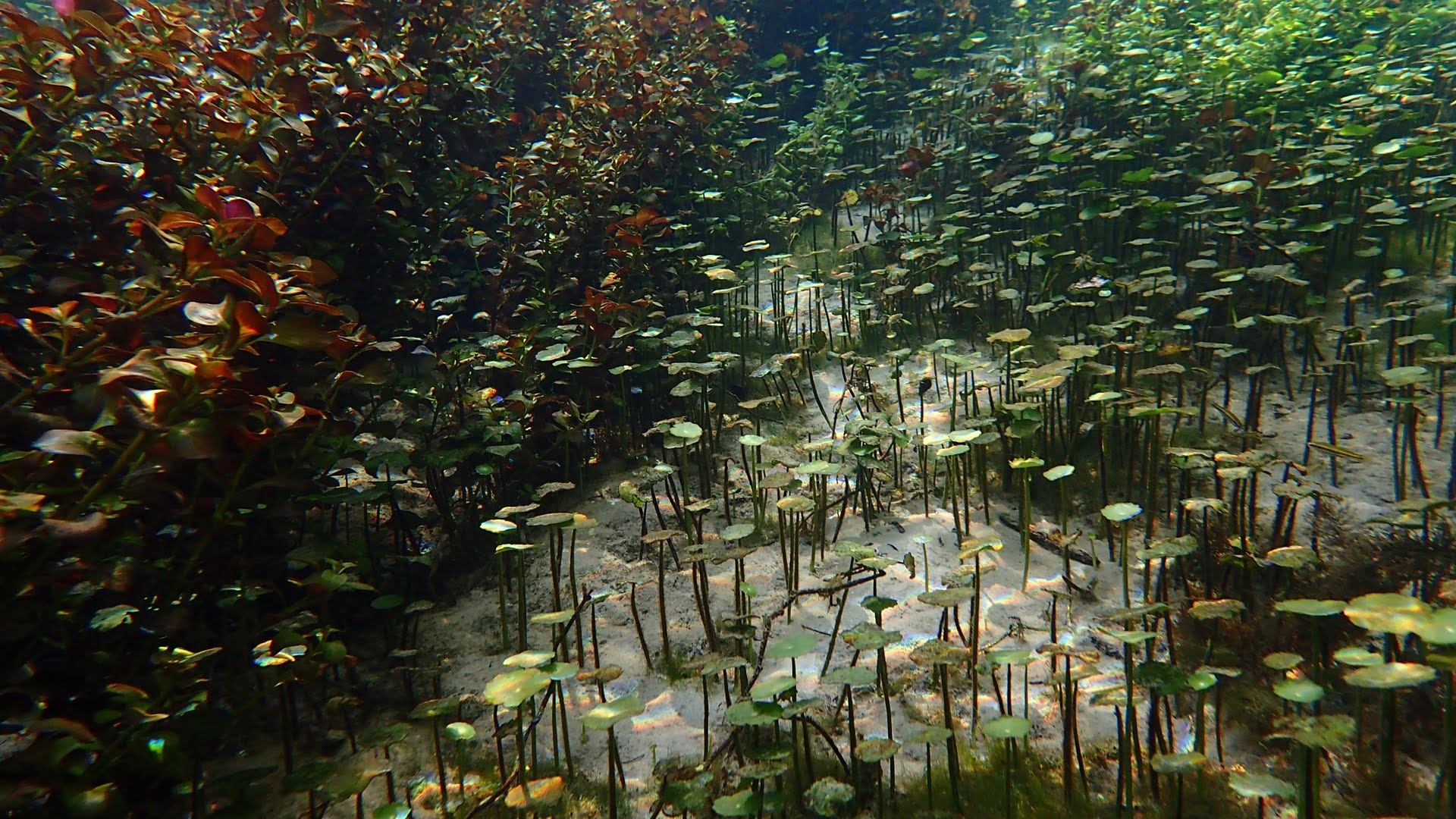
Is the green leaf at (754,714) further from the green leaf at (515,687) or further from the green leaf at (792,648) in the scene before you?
the green leaf at (515,687)

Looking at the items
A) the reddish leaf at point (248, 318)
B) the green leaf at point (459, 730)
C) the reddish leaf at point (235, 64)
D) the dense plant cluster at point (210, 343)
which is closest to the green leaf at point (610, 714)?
the green leaf at point (459, 730)

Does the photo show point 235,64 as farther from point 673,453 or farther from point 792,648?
point 792,648

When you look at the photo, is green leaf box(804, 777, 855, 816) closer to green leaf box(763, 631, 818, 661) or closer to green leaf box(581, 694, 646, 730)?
green leaf box(763, 631, 818, 661)

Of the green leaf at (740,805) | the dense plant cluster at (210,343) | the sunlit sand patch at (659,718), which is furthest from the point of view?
the sunlit sand patch at (659,718)

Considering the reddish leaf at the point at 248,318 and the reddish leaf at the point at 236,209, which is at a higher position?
the reddish leaf at the point at 236,209

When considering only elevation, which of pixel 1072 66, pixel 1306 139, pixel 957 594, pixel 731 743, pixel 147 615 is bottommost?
pixel 731 743

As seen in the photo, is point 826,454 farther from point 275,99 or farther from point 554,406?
point 275,99

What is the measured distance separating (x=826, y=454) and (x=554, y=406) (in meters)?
1.42

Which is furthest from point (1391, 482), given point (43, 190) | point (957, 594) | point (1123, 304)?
point (43, 190)

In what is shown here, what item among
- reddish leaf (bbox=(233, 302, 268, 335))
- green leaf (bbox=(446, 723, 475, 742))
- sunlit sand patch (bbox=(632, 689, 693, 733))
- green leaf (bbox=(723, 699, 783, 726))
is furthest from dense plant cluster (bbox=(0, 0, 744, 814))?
green leaf (bbox=(723, 699, 783, 726))

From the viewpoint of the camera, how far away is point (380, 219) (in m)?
3.66

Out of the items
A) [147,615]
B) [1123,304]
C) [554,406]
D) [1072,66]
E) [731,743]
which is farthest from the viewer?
[1072,66]

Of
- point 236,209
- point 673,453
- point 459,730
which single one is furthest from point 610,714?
point 673,453

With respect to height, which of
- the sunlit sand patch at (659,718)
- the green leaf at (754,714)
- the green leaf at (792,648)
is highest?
the green leaf at (792,648)
